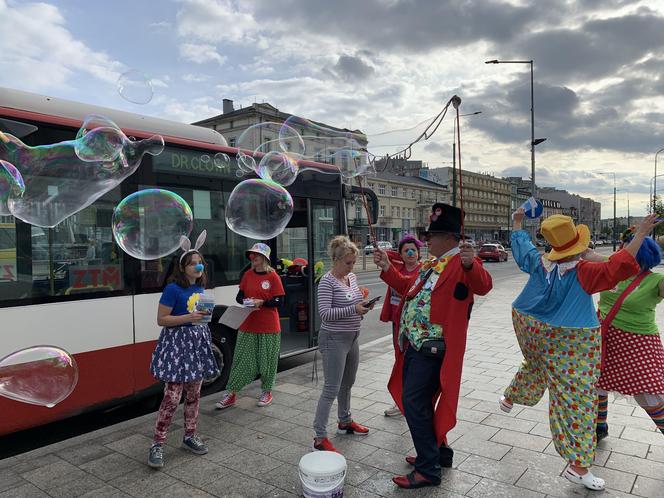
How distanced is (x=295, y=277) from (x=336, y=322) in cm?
357

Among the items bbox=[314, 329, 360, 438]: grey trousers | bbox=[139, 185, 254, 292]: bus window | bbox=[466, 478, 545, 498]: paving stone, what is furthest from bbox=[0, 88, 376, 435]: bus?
bbox=[466, 478, 545, 498]: paving stone

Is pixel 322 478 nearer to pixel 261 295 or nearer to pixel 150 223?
Answer: pixel 261 295

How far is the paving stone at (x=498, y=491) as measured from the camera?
320cm

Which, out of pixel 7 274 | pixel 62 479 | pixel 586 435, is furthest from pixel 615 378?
pixel 7 274

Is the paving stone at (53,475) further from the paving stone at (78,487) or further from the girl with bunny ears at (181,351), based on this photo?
the girl with bunny ears at (181,351)

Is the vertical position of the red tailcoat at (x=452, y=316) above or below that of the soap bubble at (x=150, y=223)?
below

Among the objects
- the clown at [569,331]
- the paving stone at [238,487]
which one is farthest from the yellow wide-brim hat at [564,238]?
the paving stone at [238,487]

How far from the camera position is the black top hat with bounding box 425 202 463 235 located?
328cm

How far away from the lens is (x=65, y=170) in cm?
418

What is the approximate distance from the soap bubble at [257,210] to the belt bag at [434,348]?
2548mm

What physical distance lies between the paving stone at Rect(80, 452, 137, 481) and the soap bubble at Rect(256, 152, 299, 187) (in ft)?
10.7

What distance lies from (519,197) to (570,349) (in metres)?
116

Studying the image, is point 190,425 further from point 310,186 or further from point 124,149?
point 310,186

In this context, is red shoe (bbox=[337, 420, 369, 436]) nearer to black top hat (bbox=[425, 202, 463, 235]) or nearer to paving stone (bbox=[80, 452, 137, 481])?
paving stone (bbox=[80, 452, 137, 481])
